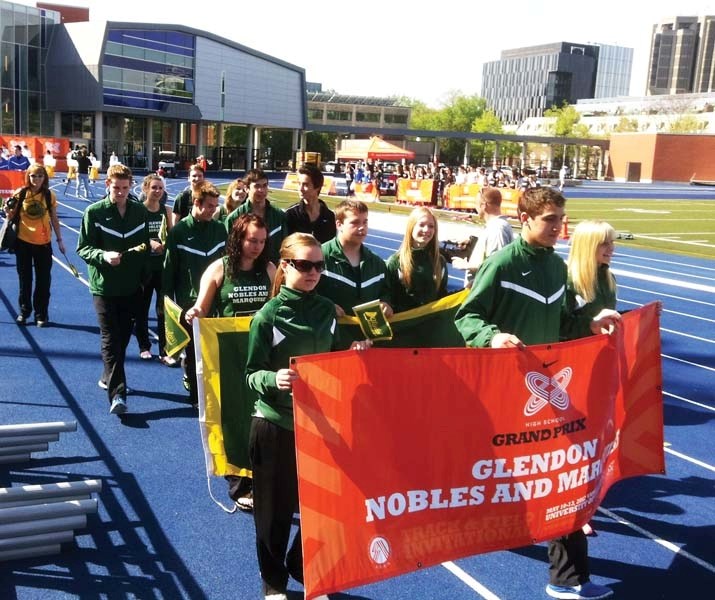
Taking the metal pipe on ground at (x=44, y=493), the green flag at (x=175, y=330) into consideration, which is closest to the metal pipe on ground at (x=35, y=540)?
the metal pipe on ground at (x=44, y=493)

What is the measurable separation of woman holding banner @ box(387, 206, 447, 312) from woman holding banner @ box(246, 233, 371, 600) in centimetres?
204

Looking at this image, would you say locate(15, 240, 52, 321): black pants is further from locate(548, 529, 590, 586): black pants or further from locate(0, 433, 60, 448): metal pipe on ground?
locate(548, 529, 590, 586): black pants

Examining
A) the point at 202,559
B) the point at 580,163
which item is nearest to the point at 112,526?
the point at 202,559

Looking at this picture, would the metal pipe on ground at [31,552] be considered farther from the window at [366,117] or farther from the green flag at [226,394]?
the window at [366,117]

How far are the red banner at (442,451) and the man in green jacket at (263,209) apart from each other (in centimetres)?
381

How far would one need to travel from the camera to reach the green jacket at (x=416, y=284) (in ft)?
20.2

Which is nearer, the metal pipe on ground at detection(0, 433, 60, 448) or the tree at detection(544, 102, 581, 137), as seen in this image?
the metal pipe on ground at detection(0, 433, 60, 448)

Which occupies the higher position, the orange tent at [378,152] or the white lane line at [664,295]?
the orange tent at [378,152]

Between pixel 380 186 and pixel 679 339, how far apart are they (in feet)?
115

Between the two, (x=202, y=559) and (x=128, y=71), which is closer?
(x=202, y=559)

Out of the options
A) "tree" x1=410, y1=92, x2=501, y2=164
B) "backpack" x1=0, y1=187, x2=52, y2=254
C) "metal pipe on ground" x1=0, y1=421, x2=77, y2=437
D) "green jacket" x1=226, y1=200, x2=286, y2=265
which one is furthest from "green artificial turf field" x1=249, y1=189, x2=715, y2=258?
"tree" x1=410, y1=92, x2=501, y2=164

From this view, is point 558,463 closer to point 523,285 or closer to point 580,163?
point 523,285

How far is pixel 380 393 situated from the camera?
12.4 ft

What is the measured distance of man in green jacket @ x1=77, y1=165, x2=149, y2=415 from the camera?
7152 millimetres
